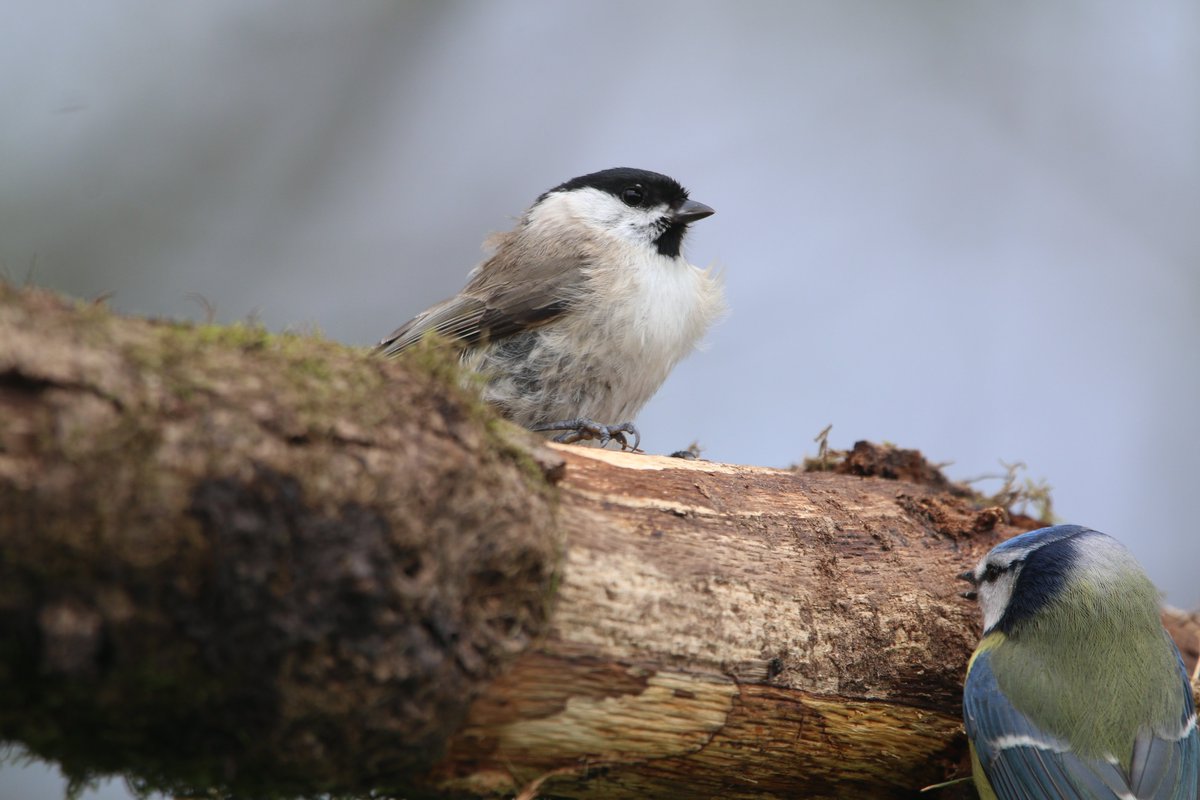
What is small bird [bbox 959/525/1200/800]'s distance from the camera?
244 cm

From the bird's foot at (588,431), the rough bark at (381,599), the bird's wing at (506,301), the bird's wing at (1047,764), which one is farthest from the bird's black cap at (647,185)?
the bird's wing at (1047,764)

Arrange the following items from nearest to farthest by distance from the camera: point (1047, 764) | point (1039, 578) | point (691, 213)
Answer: point (1047, 764) → point (1039, 578) → point (691, 213)

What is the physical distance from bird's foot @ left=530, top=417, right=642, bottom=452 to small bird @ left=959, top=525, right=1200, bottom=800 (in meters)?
1.08

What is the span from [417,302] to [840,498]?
14.2 feet

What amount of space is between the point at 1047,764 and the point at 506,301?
7.13 ft

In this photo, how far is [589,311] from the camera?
134 inches

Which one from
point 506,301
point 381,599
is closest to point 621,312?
point 506,301

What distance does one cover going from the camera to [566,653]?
199 centimetres

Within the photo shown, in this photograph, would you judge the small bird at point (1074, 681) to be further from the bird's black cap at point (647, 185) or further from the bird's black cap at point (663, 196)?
the bird's black cap at point (647, 185)

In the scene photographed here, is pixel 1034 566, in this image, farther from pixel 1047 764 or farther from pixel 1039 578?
pixel 1047 764

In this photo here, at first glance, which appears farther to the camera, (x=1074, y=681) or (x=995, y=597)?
(x=995, y=597)

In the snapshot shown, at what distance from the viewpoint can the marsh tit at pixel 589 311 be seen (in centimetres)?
336

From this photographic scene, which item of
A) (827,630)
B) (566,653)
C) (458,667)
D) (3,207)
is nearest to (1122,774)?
(827,630)

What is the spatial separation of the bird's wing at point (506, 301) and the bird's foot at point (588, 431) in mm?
381
